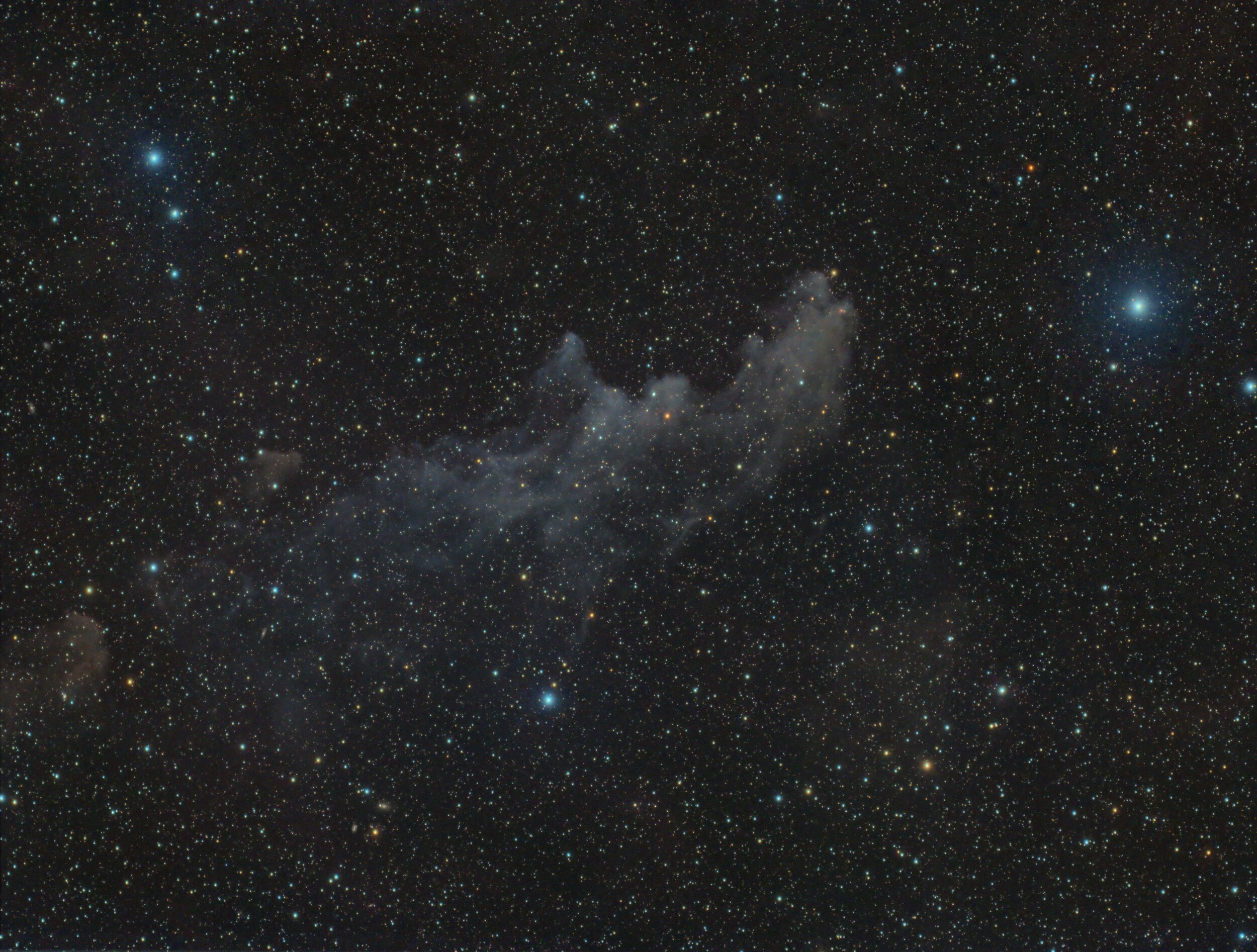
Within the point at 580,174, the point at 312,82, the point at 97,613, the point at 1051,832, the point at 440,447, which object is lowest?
the point at 1051,832

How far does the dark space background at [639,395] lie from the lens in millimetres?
1285

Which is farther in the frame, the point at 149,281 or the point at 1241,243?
the point at 149,281

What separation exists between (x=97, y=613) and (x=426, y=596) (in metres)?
0.66

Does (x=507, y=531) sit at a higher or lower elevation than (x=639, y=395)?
lower

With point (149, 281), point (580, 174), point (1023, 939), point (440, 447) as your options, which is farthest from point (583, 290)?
point (1023, 939)

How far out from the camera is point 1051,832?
4.25 feet

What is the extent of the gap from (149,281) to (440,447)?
2.18ft

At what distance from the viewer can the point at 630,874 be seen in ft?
4.42

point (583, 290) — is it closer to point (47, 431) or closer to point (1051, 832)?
point (47, 431)

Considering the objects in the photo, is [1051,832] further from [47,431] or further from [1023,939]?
[47,431]

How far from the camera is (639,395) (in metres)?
1.35

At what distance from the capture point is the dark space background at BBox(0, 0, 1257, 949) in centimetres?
129

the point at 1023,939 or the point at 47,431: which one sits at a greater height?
the point at 47,431

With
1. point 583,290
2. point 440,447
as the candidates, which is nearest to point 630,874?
point 440,447
